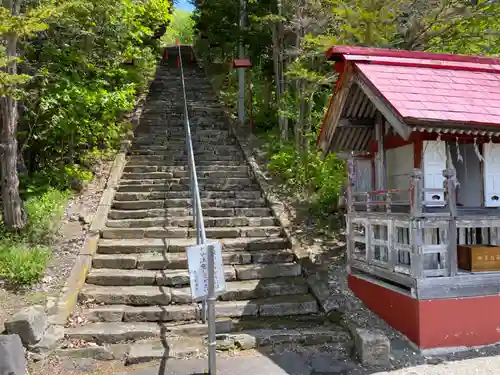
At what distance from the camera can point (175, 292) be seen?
21.7 feet

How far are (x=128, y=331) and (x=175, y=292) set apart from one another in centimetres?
105

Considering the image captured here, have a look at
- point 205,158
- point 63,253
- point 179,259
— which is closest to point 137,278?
point 179,259

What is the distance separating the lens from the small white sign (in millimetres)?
4574

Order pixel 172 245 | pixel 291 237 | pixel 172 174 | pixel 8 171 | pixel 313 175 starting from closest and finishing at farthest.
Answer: pixel 8 171 → pixel 172 245 → pixel 291 237 → pixel 313 175 → pixel 172 174

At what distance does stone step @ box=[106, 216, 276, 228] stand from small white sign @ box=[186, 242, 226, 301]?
151 inches

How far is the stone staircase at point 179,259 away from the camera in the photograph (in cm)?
612

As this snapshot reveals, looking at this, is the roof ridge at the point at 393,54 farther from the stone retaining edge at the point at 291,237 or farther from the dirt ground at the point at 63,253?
the dirt ground at the point at 63,253

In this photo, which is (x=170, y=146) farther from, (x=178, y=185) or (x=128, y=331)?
(x=128, y=331)

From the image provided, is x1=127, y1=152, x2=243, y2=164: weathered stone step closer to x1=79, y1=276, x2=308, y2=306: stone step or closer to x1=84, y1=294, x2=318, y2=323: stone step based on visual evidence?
x1=79, y1=276, x2=308, y2=306: stone step

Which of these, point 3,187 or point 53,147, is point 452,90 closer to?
point 3,187

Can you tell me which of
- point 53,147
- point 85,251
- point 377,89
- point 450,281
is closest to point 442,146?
point 377,89

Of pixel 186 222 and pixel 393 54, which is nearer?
pixel 393 54

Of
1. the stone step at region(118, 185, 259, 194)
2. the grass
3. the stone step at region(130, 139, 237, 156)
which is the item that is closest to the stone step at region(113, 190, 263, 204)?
the stone step at region(118, 185, 259, 194)

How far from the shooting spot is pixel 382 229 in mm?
6508
